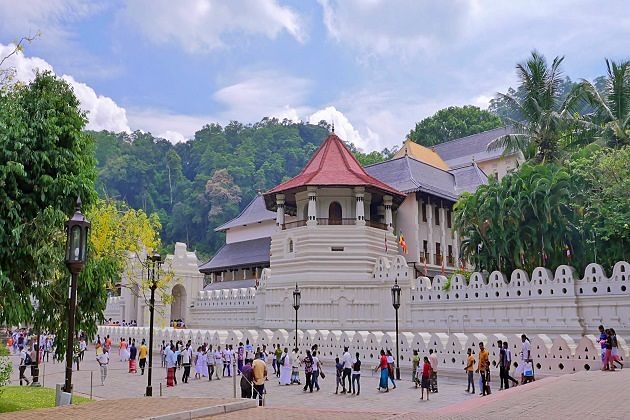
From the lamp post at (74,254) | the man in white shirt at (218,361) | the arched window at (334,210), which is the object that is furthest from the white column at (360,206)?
the lamp post at (74,254)

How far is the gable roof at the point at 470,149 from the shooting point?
2100 inches

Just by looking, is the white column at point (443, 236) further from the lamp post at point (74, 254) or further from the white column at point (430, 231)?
the lamp post at point (74, 254)

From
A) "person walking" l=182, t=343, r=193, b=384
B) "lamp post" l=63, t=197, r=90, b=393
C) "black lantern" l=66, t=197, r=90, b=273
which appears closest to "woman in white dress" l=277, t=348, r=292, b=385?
"person walking" l=182, t=343, r=193, b=384

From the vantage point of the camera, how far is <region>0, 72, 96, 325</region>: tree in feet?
44.9

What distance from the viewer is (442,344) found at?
20.9 m

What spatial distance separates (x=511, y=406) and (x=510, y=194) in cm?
1552

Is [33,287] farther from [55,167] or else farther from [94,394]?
[94,394]

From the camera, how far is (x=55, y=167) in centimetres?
1452

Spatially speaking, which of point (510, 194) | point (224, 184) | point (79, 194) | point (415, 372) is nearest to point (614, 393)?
point (415, 372)

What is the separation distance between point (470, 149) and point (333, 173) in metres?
24.1

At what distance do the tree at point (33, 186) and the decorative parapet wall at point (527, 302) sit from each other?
678 inches

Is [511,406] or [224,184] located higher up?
[224,184]

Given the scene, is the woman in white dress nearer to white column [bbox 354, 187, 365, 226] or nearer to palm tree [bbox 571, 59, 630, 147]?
white column [bbox 354, 187, 365, 226]

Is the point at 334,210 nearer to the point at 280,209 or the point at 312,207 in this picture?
the point at 312,207
